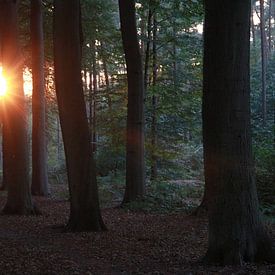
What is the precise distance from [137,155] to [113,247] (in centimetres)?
602

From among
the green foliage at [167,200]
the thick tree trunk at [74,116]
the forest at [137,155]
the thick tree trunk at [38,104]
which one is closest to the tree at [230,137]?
the forest at [137,155]

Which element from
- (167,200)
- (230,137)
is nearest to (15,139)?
(167,200)

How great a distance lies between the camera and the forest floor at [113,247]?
662 centimetres

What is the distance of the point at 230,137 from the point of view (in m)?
6.41

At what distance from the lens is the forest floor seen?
6625 millimetres

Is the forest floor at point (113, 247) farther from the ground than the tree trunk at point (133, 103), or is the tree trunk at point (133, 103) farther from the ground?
the tree trunk at point (133, 103)

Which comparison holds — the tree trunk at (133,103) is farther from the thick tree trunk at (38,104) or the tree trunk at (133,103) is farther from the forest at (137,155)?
the thick tree trunk at (38,104)

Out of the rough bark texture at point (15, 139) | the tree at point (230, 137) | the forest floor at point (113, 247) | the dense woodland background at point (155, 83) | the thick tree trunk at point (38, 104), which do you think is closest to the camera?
the tree at point (230, 137)

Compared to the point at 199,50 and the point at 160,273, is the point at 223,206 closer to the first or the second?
the point at 160,273

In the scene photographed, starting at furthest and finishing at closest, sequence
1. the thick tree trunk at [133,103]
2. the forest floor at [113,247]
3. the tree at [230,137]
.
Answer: the thick tree trunk at [133,103] < the forest floor at [113,247] < the tree at [230,137]

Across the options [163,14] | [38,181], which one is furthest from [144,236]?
[163,14]

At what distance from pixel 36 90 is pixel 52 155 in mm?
27110

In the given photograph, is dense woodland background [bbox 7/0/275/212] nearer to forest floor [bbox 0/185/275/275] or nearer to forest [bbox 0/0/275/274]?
forest [bbox 0/0/275/274]

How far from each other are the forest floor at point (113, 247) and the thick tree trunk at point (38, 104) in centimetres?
538
